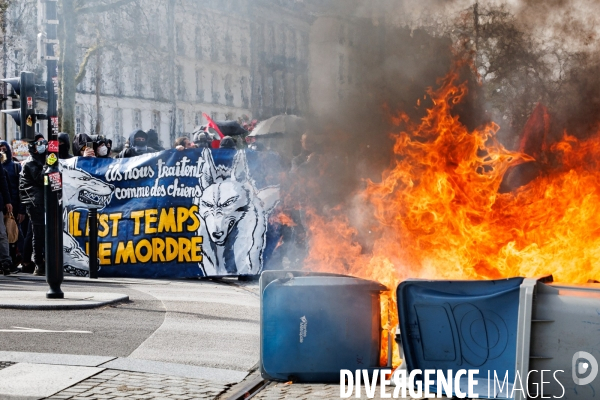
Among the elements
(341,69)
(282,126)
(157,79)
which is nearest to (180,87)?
(157,79)

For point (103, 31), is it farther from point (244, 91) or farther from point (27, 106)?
point (27, 106)

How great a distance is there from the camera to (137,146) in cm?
1542

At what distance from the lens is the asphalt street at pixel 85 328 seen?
7.89 metres

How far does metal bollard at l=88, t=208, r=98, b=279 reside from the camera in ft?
44.0

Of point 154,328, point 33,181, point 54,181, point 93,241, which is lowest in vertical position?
point 154,328

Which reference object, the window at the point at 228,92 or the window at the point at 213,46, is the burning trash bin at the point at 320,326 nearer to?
the window at the point at 228,92

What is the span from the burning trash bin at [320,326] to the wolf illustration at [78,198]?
7840 mm

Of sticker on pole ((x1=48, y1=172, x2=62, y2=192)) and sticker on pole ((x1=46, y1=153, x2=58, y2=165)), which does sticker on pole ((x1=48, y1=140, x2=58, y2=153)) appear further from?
sticker on pole ((x1=48, y1=172, x2=62, y2=192))

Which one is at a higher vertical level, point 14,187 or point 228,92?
point 228,92

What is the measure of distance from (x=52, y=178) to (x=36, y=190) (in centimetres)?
341

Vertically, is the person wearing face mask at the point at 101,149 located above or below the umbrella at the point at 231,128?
below

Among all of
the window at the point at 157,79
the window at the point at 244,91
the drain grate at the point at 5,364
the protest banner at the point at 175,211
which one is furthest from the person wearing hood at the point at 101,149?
the window at the point at 157,79

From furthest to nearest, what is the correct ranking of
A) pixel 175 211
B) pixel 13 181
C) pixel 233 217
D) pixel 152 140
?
1. pixel 152 140
2. pixel 13 181
3. pixel 175 211
4. pixel 233 217

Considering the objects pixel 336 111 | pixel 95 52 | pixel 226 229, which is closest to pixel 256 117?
pixel 336 111
